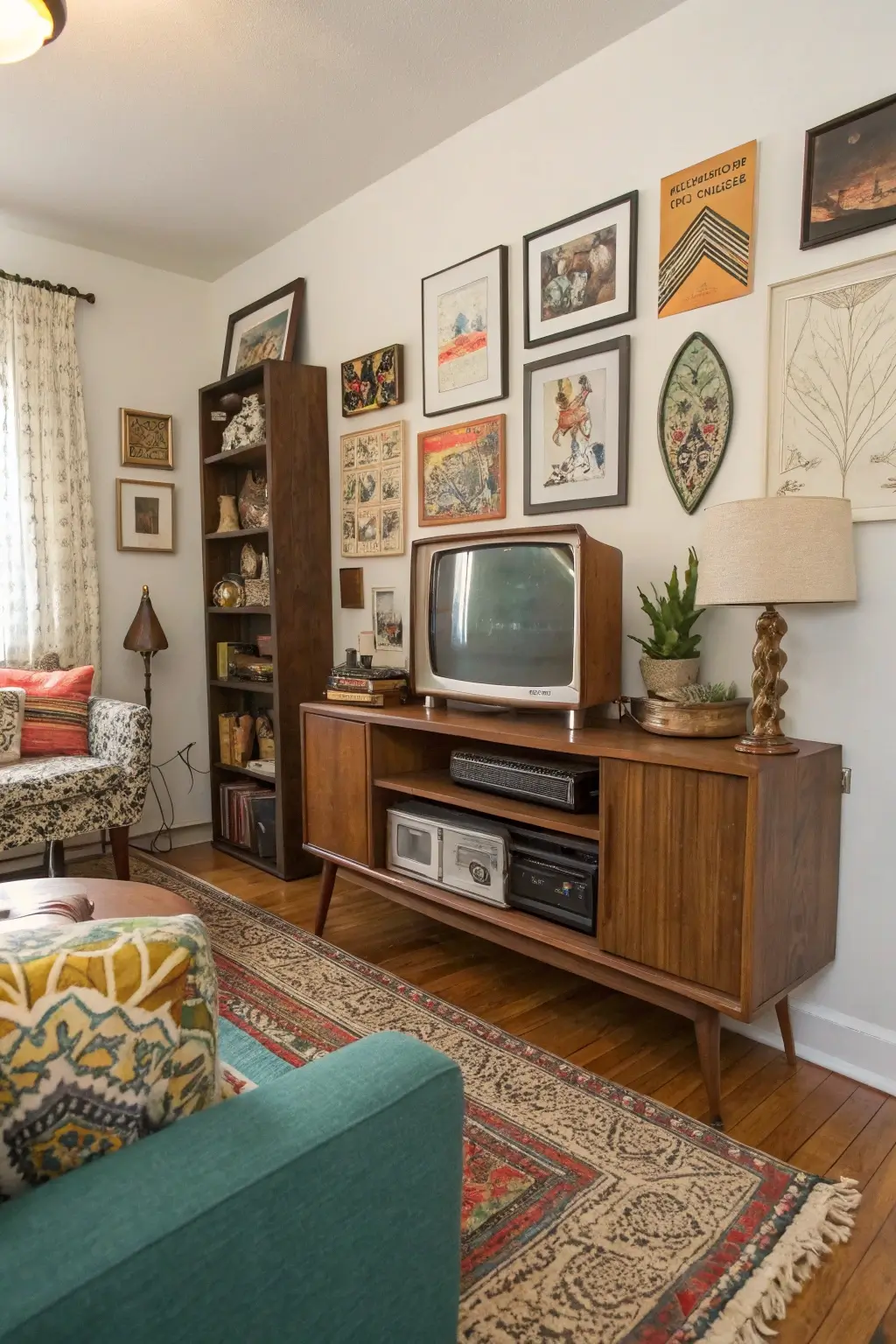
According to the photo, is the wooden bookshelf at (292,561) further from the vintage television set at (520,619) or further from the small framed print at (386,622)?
the vintage television set at (520,619)

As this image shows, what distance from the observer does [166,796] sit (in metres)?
3.98

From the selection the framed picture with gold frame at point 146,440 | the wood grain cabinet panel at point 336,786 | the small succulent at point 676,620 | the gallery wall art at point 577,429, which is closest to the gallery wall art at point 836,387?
the small succulent at point 676,620

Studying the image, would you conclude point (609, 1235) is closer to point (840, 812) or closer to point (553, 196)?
point (840, 812)

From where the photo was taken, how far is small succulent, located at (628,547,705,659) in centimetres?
204

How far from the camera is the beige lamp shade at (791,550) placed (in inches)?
64.7

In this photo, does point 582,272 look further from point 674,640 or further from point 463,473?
point 674,640

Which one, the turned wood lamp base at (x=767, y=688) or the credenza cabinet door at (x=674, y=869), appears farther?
the turned wood lamp base at (x=767, y=688)

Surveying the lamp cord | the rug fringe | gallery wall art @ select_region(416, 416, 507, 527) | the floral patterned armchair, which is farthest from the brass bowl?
the lamp cord

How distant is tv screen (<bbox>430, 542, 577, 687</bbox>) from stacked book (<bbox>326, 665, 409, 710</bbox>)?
0.23 metres

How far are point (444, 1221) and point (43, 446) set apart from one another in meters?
3.56

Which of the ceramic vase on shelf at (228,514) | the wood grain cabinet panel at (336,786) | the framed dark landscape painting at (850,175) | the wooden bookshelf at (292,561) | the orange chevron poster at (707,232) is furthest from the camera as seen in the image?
the ceramic vase on shelf at (228,514)

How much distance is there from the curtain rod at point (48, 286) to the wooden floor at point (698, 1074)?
280cm

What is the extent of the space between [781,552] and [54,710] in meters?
2.73

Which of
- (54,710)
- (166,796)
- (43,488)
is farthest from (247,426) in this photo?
(166,796)
